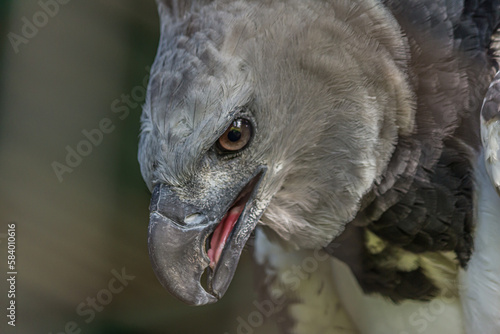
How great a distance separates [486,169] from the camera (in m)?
0.90

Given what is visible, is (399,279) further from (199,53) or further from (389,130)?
(199,53)

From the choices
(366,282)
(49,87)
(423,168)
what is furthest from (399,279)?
(49,87)

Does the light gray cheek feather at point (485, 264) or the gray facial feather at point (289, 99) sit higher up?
the gray facial feather at point (289, 99)

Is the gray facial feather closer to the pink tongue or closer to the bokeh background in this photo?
the pink tongue

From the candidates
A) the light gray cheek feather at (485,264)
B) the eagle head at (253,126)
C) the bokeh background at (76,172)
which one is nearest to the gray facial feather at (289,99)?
the eagle head at (253,126)

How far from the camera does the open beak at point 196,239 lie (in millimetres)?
775

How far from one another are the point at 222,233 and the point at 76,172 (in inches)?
26.3

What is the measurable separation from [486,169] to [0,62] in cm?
97

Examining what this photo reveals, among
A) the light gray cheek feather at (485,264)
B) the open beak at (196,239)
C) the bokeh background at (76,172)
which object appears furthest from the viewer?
the bokeh background at (76,172)

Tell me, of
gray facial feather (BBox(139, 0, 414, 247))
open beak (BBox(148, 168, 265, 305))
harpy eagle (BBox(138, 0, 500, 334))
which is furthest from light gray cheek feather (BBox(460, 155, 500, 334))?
open beak (BBox(148, 168, 265, 305))

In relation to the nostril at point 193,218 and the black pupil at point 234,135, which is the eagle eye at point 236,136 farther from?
the nostril at point 193,218

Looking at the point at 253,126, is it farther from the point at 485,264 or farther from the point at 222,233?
the point at 485,264

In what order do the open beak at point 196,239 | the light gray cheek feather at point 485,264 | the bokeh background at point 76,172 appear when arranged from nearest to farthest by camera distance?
the open beak at point 196,239 < the light gray cheek feather at point 485,264 < the bokeh background at point 76,172

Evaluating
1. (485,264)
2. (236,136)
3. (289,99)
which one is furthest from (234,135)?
(485,264)
